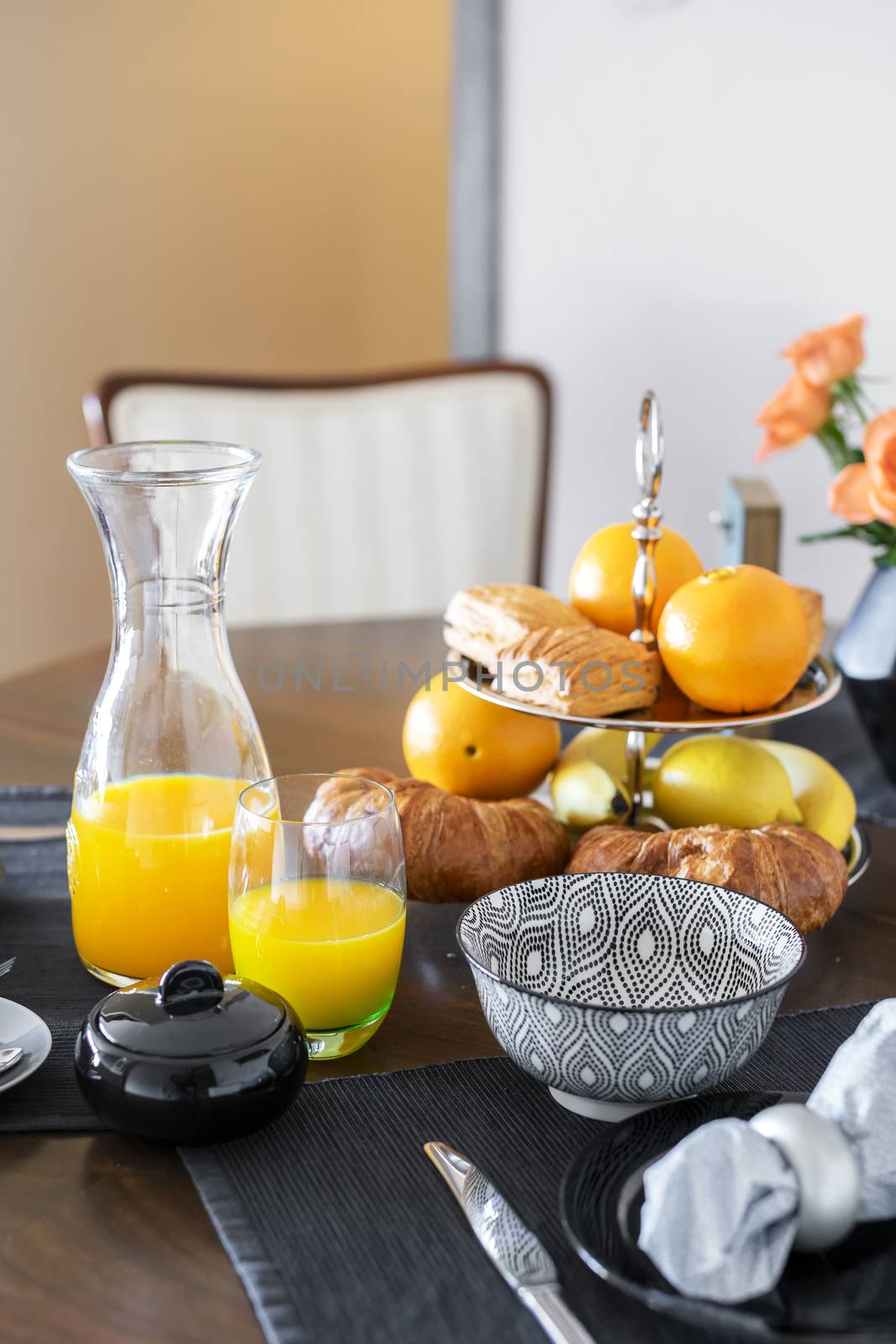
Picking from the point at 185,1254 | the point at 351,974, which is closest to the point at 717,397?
the point at 351,974

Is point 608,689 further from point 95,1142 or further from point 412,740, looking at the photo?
point 95,1142

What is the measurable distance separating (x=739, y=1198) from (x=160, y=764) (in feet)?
1.19

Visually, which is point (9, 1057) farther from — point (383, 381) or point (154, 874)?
point (383, 381)

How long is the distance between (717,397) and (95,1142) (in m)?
1.68

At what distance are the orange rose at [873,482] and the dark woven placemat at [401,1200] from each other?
0.38 metres

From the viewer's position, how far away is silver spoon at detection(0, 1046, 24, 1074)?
22.1 inches

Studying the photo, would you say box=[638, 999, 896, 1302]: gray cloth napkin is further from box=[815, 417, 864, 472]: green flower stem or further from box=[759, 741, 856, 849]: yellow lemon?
box=[815, 417, 864, 472]: green flower stem

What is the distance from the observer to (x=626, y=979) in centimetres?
61

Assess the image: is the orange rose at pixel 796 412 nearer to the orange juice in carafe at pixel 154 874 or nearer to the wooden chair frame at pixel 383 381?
the orange juice in carafe at pixel 154 874

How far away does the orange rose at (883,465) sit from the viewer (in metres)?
0.85

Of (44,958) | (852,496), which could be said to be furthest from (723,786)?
(44,958)

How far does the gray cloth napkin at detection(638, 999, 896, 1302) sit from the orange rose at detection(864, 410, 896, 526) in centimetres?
48

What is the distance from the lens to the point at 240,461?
2.18 feet

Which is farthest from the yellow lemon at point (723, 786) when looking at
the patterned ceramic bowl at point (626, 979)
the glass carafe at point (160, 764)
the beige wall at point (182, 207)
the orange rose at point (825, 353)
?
the beige wall at point (182, 207)
